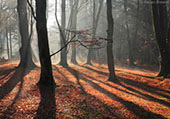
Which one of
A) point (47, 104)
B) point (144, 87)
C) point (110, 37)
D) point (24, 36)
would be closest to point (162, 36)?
point (110, 37)

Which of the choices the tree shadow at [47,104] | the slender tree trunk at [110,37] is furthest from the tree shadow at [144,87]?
the tree shadow at [47,104]

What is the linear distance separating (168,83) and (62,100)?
7.56m

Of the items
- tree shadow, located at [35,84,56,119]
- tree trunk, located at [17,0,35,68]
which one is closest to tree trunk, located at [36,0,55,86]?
tree shadow, located at [35,84,56,119]

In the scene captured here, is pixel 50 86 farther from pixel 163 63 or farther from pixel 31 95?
pixel 163 63

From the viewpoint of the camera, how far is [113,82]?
10836mm

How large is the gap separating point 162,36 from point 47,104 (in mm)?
10316

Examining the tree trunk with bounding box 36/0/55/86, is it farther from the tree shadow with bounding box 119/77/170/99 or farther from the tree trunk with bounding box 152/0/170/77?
the tree trunk with bounding box 152/0/170/77

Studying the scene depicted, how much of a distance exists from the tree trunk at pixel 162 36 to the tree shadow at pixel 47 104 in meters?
8.92

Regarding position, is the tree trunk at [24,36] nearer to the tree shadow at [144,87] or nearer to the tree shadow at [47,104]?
the tree shadow at [47,104]

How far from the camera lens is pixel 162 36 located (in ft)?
37.0

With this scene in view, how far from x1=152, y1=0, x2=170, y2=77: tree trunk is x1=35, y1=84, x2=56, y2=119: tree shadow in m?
8.92

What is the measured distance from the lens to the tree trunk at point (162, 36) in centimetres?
1101

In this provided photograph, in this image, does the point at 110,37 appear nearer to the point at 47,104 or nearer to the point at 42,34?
the point at 42,34

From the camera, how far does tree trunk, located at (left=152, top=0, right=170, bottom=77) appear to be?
36.1 ft
